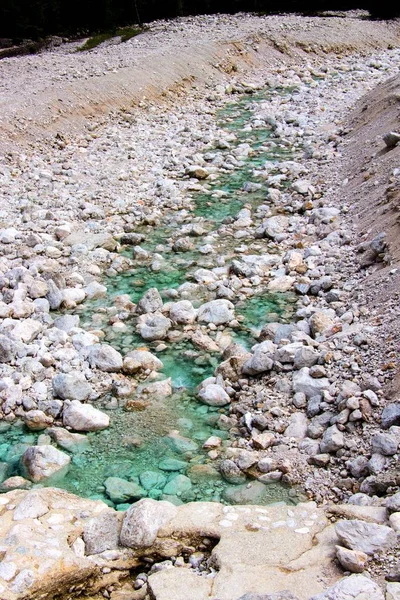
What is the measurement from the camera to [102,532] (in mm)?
4672

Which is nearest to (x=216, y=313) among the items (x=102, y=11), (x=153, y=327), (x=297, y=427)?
(x=153, y=327)

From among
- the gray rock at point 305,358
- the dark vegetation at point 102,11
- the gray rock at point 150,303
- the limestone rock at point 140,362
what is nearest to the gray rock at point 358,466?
the gray rock at point 305,358

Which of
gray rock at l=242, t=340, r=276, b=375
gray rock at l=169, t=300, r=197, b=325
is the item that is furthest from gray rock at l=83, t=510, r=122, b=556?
gray rock at l=169, t=300, r=197, b=325

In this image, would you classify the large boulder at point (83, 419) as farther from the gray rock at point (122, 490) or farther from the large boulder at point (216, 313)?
the large boulder at point (216, 313)

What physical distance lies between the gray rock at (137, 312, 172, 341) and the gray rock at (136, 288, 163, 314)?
243 millimetres

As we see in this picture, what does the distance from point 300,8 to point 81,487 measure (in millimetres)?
43296

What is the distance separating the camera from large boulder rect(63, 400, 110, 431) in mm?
6375

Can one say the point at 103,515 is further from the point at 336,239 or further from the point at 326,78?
the point at 326,78

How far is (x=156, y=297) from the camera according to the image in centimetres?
860

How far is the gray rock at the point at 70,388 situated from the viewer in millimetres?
6757

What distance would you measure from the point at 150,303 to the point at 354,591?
5415 millimetres

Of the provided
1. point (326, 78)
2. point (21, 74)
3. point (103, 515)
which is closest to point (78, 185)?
point (103, 515)

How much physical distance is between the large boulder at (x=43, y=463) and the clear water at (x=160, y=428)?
0.09 meters

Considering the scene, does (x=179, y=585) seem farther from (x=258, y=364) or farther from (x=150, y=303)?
(x=150, y=303)
